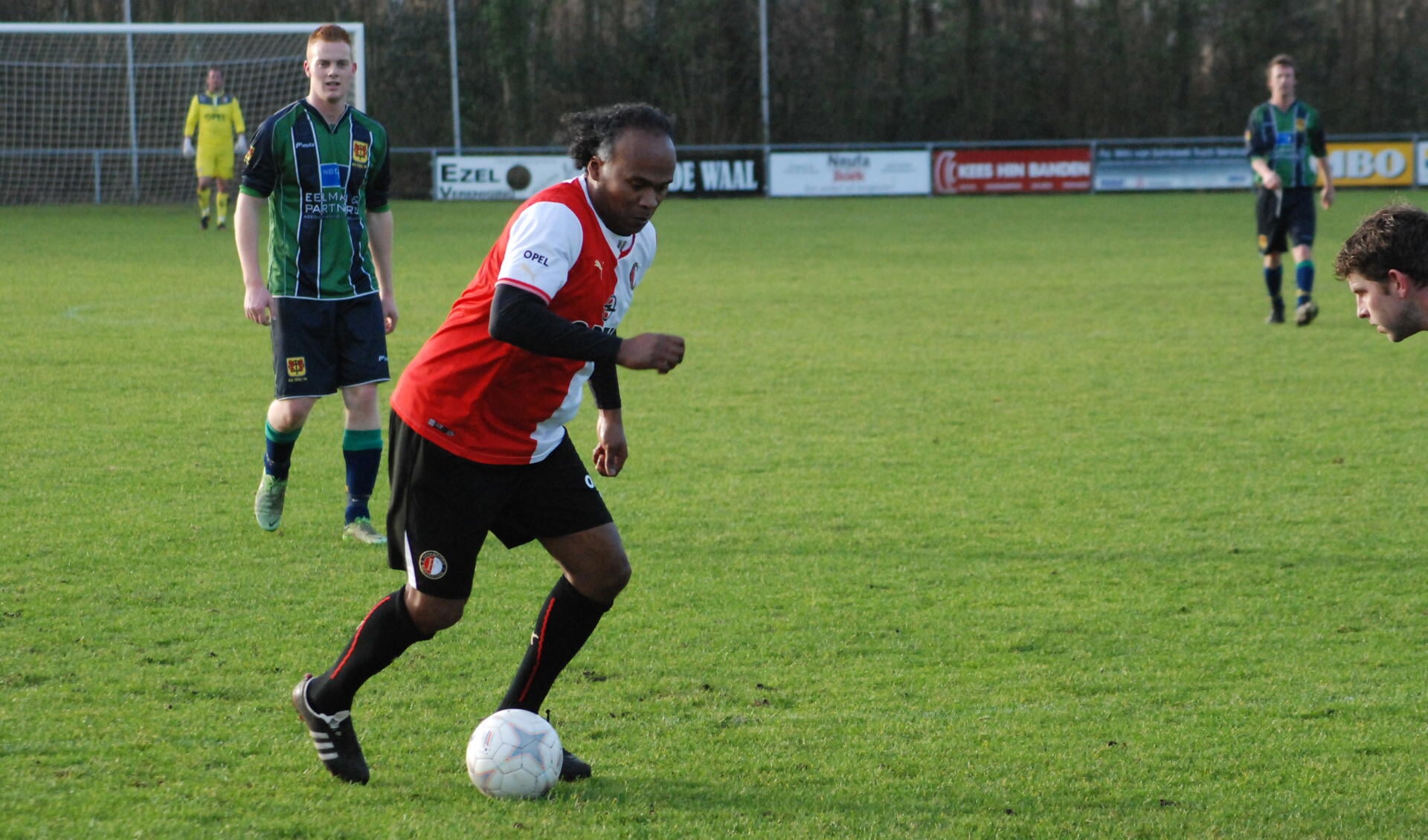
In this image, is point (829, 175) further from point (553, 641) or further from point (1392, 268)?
point (1392, 268)

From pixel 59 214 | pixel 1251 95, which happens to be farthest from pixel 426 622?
pixel 1251 95

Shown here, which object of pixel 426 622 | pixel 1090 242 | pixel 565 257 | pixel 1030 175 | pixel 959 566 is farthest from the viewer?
pixel 1030 175

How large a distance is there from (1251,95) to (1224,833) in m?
39.1

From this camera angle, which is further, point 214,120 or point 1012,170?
point 1012,170

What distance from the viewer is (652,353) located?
10.5 ft

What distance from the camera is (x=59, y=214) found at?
81.0 ft

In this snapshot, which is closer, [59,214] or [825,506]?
[825,506]

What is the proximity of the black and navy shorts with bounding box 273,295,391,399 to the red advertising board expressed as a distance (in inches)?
1058

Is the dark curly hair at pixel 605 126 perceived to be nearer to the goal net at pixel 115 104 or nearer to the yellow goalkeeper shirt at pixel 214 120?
the yellow goalkeeper shirt at pixel 214 120

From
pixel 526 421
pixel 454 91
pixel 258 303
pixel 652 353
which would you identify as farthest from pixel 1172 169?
pixel 652 353

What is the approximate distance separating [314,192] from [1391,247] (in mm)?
4270

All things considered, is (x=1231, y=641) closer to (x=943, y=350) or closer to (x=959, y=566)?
(x=959, y=566)

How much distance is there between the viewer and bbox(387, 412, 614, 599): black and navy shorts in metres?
3.59

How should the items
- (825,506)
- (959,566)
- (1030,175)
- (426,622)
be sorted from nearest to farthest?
(426,622) < (959,566) < (825,506) < (1030,175)
